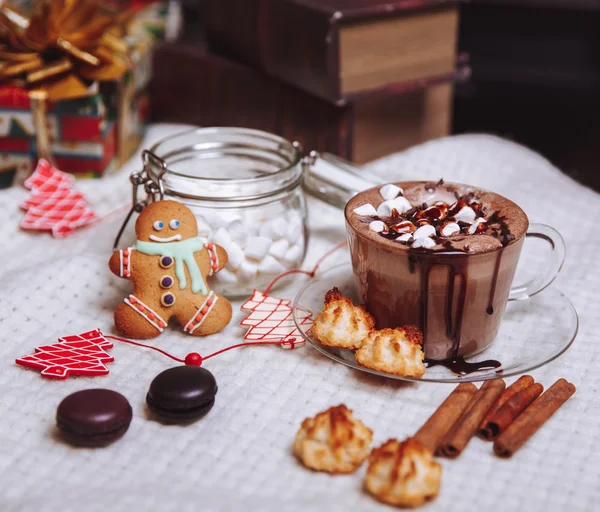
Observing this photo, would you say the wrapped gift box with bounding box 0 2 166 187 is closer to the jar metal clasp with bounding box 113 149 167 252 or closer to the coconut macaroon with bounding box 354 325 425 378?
the jar metal clasp with bounding box 113 149 167 252

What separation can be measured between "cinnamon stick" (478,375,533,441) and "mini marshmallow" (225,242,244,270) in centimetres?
43

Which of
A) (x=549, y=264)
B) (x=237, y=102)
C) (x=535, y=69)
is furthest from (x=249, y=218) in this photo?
(x=535, y=69)

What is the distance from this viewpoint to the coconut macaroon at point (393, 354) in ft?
3.18

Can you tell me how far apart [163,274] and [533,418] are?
525 millimetres

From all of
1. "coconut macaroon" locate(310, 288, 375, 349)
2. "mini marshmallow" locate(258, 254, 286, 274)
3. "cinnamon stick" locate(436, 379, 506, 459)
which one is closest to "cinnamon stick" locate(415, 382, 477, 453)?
"cinnamon stick" locate(436, 379, 506, 459)

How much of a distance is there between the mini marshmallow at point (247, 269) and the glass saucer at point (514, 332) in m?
0.08

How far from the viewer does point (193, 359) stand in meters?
1.04

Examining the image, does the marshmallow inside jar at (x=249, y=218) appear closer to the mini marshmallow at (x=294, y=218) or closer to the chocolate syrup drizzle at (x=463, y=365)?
the mini marshmallow at (x=294, y=218)

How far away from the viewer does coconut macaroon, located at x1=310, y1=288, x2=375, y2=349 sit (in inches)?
40.5

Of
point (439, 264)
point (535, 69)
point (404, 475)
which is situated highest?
point (439, 264)

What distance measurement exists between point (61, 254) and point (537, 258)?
0.85m

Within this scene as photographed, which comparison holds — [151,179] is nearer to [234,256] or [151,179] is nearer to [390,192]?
[234,256]

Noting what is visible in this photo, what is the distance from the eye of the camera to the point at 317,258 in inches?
55.1

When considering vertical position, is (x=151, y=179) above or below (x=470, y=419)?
above
